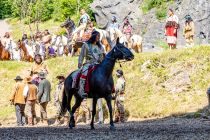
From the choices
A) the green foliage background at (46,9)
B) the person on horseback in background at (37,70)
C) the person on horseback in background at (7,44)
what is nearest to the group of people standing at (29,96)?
the person on horseback in background at (37,70)

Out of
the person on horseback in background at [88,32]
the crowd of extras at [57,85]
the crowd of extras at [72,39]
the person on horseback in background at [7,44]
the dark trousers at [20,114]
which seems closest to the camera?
the crowd of extras at [57,85]

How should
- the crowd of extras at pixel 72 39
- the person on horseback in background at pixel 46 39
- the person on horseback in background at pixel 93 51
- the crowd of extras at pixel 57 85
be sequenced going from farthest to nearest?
the person on horseback in background at pixel 46 39, the crowd of extras at pixel 72 39, the crowd of extras at pixel 57 85, the person on horseback in background at pixel 93 51

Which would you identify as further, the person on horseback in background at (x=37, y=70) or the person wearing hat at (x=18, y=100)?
the person on horseback in background at (x=37, y=70)

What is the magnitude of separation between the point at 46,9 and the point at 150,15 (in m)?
17.3

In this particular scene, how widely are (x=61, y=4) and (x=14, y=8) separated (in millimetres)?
6620

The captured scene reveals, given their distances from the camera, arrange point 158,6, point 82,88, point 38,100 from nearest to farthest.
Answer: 1. point 82,88
2. point 38,100
3. point 158,6

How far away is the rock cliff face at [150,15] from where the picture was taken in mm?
41125

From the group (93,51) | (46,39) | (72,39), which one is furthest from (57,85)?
(46,39)

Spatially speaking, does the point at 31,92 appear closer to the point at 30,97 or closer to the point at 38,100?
the point at 30,97

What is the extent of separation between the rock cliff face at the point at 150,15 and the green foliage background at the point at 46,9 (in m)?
5.84

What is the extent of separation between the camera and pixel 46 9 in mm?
59219

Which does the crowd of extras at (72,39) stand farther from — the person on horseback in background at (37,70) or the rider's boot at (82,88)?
the rider's boot at (82,88)

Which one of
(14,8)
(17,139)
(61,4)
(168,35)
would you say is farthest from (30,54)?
(14,8)

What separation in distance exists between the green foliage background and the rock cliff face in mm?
5841
